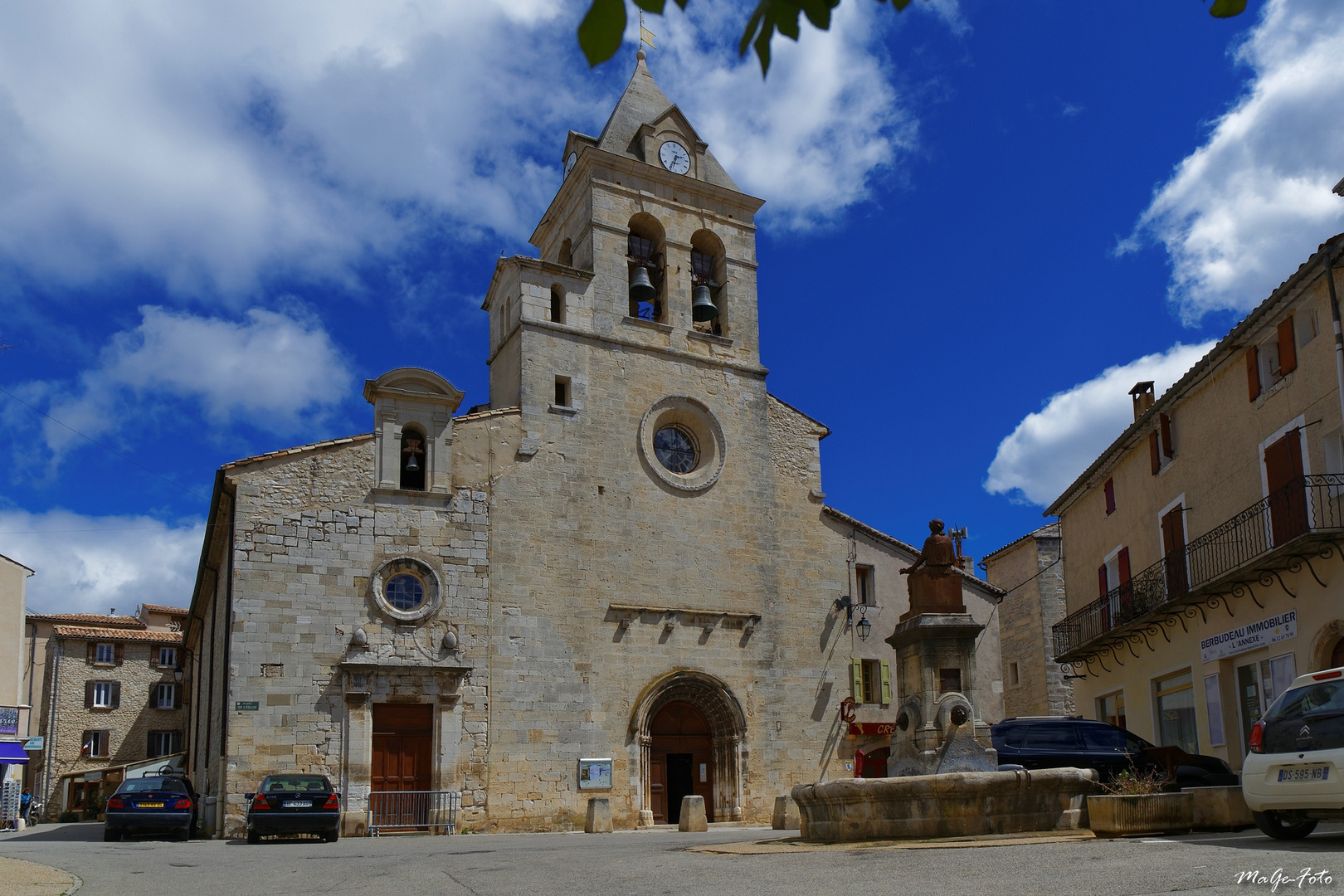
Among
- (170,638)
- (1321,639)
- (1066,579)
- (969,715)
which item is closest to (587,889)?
(969,715)

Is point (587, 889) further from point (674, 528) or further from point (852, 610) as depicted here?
point (852, 610)

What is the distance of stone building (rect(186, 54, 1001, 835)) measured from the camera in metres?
20.2

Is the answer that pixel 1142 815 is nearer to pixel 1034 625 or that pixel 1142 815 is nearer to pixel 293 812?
pixel 293 812

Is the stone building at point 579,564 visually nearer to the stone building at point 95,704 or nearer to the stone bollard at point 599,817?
the stone bollard at point 599,817

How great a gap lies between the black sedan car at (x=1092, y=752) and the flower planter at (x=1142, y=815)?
155 inches

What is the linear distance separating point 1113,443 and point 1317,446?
291 inches

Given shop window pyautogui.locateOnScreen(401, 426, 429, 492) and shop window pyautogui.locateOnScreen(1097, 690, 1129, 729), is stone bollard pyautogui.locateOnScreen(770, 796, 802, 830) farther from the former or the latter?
shop window pyautogui.locateOnScreen(401, 426, 429, 492)

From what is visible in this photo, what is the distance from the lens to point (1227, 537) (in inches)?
691

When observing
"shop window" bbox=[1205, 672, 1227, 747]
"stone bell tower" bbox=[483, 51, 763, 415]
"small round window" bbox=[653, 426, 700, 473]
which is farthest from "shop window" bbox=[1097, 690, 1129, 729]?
"stone bell tower" bbox=[483, 51, 763, 415]

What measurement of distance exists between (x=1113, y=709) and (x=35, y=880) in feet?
64.1

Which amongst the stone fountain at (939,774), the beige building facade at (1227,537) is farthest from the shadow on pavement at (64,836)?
the beige building facade at (1227,537)

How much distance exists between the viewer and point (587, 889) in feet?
28.2

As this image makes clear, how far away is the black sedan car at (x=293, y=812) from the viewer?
17109mm

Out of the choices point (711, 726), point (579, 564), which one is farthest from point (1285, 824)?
point (711, 726)
